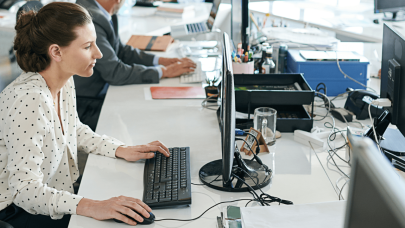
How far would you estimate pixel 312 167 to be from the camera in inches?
47.1

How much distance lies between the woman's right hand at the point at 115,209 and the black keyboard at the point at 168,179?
51 millimetres

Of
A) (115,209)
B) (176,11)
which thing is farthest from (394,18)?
(115,209)

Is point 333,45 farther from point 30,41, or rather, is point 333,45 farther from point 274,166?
point 30,41

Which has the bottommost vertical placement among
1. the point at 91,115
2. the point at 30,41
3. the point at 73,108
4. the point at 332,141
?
the point at 91,115

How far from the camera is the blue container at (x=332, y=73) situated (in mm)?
1784

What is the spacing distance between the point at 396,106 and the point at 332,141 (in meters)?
0.25

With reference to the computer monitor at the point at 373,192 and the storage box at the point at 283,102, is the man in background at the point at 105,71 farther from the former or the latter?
the computer monitor at the point at 373,192

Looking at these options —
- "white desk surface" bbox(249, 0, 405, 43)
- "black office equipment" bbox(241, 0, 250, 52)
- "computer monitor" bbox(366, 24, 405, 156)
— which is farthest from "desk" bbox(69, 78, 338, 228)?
"white desk surface" bbox(249, 0, 405, 43)

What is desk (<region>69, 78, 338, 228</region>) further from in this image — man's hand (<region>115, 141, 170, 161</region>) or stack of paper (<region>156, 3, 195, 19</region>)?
stack of paper (<region>156, 3, 195, 19</region>)

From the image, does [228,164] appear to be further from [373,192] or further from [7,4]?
[7,4]

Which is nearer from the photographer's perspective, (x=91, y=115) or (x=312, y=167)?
(x=312, y=167)

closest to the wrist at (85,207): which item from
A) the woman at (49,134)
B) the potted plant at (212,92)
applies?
the woman at (49,134)

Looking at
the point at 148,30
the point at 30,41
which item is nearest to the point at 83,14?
the point at 30,41

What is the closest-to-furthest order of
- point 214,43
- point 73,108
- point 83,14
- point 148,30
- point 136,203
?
point 136,203, point 83,14, point 73,108, point 214,43, point 148,30
